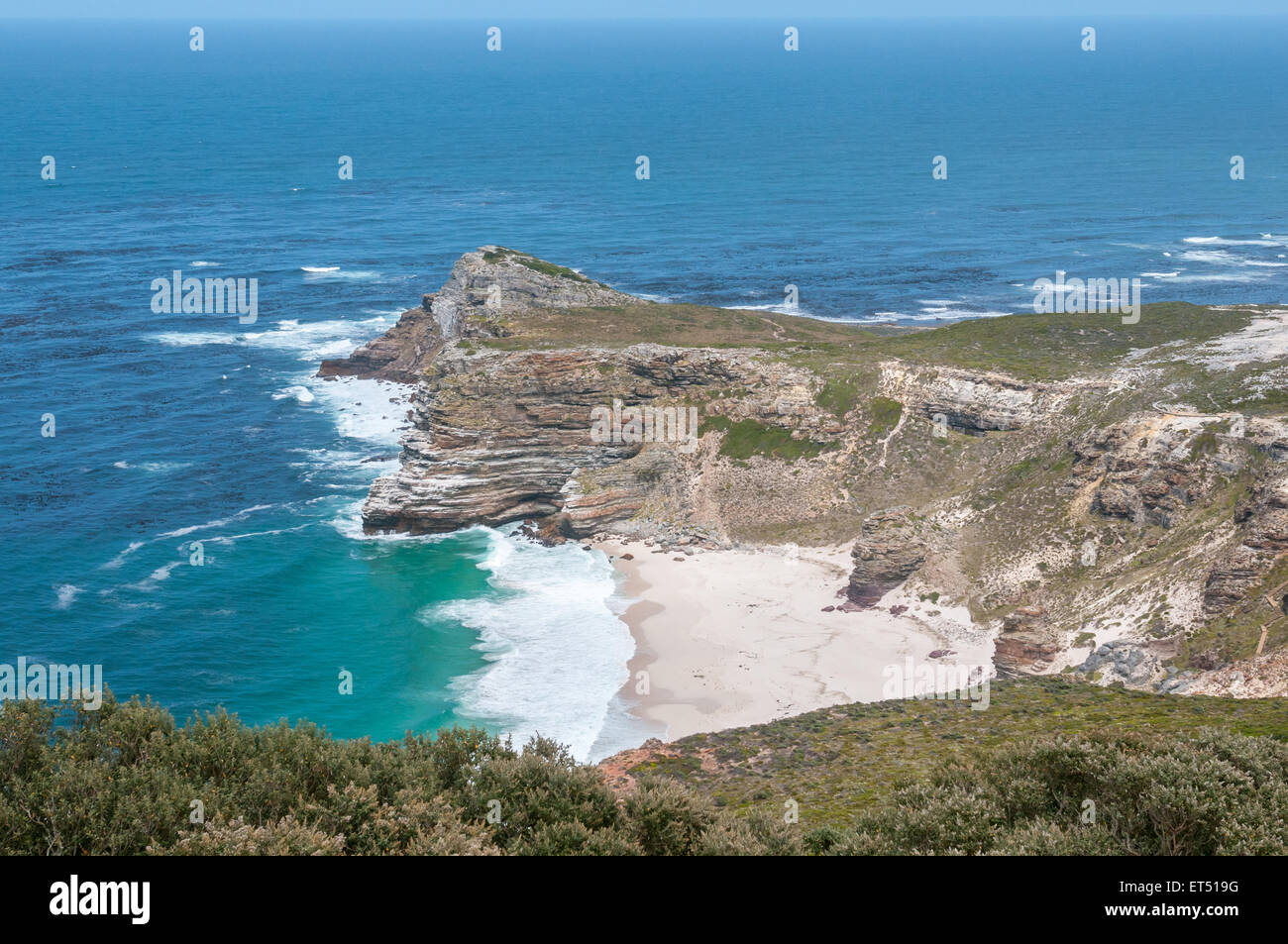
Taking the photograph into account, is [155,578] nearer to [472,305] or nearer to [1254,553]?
[472,305]

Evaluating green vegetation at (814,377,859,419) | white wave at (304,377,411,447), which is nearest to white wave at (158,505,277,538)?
white wave at (304,377,411,447)

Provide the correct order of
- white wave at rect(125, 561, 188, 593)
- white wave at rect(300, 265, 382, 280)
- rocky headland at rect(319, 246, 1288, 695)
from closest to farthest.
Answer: rocky headland at rect(319, 246, 1288, 695), white wave at rect(125, 561, 188, 593), white wave at rect(300, 265, 382, 280)

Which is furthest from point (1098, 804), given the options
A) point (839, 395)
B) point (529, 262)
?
point (529, 262)

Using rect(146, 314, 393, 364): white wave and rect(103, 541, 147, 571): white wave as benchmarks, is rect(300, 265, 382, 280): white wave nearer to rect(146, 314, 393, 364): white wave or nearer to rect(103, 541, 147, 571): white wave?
rect(146, 314, 393, 364): white wave
